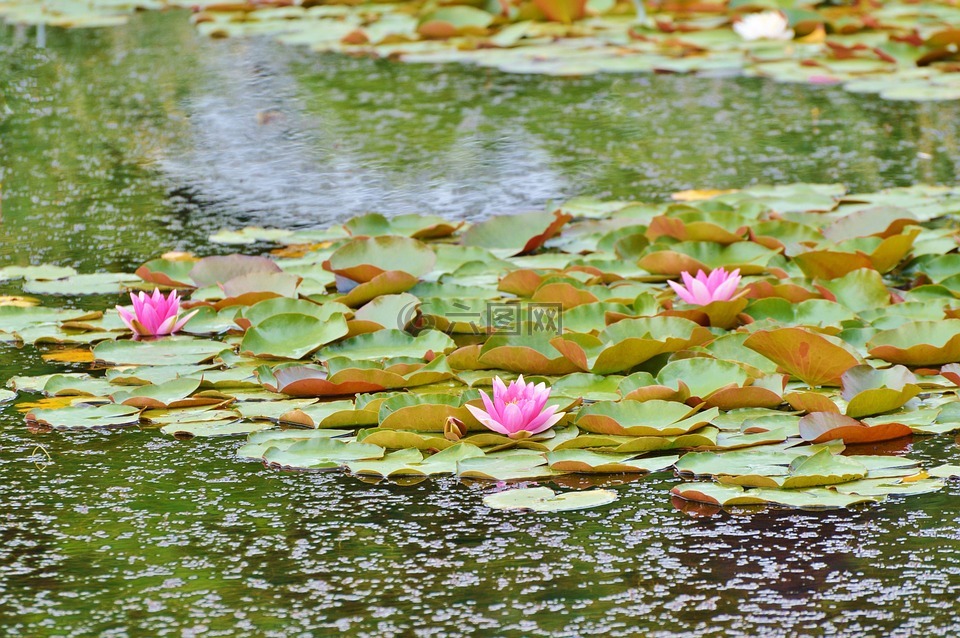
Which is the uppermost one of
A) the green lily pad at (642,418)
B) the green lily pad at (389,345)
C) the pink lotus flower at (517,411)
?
the pink lotus flower at (517,411)

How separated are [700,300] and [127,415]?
1088 mm

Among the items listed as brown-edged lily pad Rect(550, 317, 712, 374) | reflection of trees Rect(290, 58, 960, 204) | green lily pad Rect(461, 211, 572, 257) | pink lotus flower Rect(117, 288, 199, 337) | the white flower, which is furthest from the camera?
the white flower

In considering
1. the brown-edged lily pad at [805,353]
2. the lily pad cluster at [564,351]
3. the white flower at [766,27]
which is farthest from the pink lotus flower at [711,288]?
the white flower at [766,27]

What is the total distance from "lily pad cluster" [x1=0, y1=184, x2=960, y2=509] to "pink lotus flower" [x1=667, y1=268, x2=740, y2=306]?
20mm

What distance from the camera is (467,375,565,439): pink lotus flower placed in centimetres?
191

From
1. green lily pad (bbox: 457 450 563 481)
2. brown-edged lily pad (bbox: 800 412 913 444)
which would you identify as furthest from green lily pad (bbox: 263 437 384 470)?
brown-edged lily pad (bbox: 800 412 913 444)

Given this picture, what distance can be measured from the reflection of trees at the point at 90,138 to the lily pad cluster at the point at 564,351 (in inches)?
14.1

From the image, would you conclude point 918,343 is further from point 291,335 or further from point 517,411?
point 291,335

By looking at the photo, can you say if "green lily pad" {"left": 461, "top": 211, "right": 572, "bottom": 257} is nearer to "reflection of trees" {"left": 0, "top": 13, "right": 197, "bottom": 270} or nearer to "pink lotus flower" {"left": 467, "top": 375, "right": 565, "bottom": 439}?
"reflection of trees" {"left": 0, "top": 13, "right": 197, "bottom": 270}

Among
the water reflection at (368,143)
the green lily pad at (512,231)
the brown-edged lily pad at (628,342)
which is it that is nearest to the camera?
the brown-edged lily pad at (628,342)

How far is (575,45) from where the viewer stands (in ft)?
19.9

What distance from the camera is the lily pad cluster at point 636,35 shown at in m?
5.40

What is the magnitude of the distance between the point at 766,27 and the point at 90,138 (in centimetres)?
317

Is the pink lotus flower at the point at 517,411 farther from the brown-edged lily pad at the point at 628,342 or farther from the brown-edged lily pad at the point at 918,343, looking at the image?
the brown-edged lily pad at the point at 918,343
